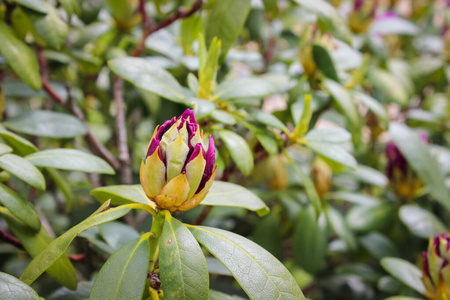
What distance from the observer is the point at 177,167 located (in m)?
0.54

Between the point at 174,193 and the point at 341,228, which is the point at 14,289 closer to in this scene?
the point at 174,193

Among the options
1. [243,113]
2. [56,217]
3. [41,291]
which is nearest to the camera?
[243,113]

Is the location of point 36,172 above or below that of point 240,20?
below

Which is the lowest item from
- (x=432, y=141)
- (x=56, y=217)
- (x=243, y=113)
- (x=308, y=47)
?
(x=56, y=217)

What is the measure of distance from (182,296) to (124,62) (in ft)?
1.49

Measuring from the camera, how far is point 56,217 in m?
1.31

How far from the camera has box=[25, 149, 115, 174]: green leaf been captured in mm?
653

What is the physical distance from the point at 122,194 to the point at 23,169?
167mm

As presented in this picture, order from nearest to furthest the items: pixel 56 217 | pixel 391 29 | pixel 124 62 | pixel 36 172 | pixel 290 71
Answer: pixel 36 172
pixel 124 62
pixel 290 71
pixel 56 217
pixel 391 29

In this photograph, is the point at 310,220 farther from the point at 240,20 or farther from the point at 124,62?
the point at 124,62

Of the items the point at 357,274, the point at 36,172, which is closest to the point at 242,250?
the point at 36,172

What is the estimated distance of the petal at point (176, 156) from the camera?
537 mm

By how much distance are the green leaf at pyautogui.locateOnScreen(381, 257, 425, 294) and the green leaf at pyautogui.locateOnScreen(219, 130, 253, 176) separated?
46 centimetres

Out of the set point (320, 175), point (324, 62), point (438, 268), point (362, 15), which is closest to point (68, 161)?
point (324, 62)
